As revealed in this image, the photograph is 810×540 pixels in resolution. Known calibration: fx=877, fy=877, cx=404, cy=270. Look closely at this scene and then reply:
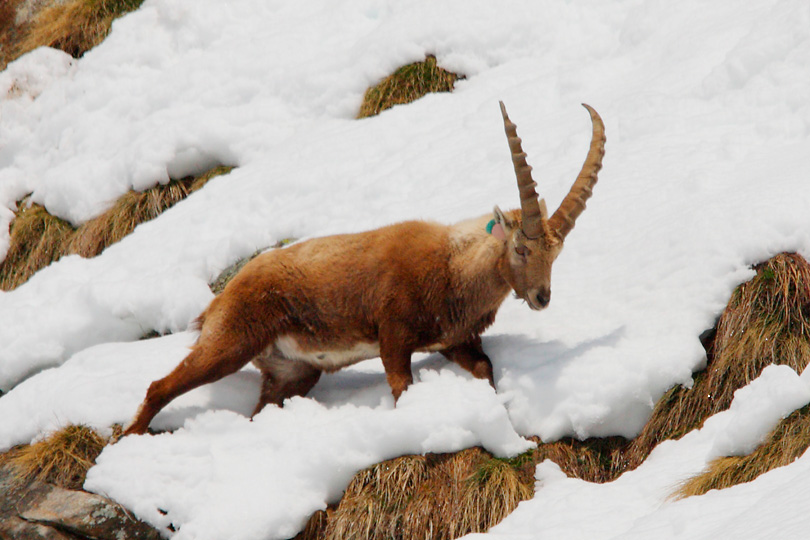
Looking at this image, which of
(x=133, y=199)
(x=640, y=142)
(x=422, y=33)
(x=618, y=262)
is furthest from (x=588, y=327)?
(x=133, y=199)

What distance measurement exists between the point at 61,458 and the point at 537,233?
3.84 metres

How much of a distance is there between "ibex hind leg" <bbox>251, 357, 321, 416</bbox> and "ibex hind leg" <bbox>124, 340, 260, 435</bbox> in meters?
0.37

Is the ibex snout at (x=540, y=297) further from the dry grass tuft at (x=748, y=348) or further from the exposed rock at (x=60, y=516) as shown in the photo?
the exposed rock at (x=60, y=516)

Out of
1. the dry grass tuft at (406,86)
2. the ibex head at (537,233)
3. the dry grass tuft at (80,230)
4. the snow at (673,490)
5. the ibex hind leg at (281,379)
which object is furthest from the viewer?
the dry grass tuft at (406,86)

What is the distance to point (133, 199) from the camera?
10.5 meters

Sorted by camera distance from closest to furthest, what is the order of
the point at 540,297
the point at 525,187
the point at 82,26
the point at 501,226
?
the point at 525,187 < the point at 540,297 < the point at 501,226 < the point at 82,26

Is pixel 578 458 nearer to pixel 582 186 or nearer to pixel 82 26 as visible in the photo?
pixel 582 186

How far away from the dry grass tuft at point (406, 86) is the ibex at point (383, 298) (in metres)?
3.81

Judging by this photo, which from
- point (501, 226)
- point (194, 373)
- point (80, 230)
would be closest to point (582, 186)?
point (501, 226)

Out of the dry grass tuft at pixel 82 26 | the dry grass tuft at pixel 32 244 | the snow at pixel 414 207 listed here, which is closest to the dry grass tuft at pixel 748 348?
the snow at pixel 414 207

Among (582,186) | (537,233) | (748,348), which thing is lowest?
(748,348)

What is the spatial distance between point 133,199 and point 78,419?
4.29 metres

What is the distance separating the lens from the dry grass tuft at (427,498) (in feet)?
18.4

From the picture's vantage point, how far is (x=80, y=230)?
1059 cm
